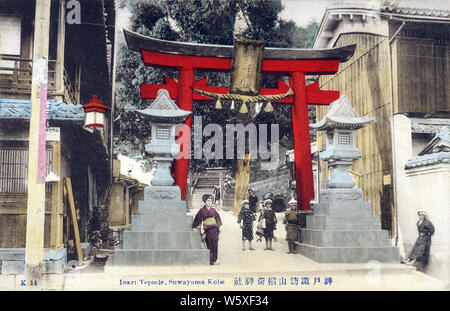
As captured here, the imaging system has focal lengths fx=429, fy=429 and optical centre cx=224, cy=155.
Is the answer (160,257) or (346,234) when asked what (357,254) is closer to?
(346,234)

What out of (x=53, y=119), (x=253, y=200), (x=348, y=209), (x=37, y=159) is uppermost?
(x=53, y=119)

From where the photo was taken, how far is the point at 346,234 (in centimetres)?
721

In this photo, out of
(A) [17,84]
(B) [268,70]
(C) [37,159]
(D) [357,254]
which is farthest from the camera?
(B) [268,70]

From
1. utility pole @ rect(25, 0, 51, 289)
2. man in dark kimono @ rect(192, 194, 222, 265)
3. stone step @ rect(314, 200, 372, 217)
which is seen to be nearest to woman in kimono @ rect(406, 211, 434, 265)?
stone step @ rect(314, 200, 372, 217)

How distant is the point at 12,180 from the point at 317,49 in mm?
5922

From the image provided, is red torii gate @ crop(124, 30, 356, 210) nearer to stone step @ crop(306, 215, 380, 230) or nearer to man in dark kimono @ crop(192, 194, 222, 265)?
man in dark kimono @ crop(192, 194, 222, 265)

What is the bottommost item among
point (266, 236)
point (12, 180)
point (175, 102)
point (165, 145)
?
point (266, 236)

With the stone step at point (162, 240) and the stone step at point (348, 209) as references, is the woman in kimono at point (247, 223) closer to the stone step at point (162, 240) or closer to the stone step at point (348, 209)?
the stone step at point (162, 240)

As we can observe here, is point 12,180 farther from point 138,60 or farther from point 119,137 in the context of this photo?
point 138,60

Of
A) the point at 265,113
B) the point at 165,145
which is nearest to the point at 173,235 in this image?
the point at 165,145

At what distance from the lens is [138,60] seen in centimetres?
878

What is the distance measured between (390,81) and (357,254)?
3413mm

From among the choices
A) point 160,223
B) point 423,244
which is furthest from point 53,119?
point 423,244

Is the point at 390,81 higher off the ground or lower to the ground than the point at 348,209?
higher
